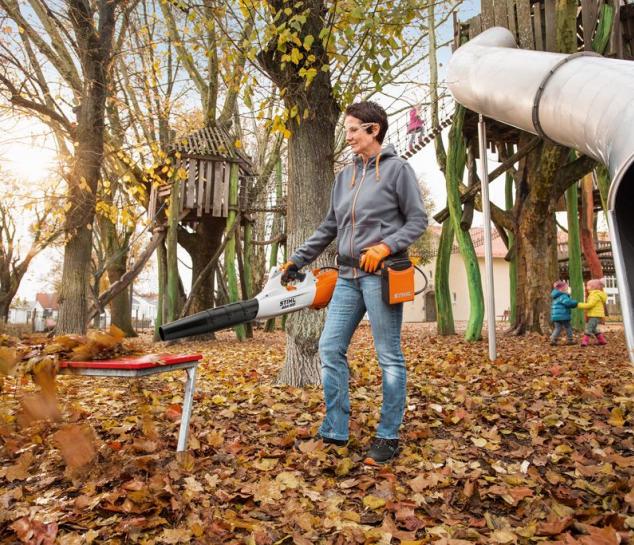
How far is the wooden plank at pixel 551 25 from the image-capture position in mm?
7953

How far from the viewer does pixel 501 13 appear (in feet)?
26.9

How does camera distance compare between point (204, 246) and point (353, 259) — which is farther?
point (204, 246)

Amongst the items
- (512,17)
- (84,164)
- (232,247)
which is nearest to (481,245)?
(232,247)

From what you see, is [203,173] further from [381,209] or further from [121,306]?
[381,209]

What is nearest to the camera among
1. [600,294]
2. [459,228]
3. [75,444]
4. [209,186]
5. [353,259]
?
[75,444]

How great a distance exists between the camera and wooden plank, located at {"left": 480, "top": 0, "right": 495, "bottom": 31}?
838 centimetres

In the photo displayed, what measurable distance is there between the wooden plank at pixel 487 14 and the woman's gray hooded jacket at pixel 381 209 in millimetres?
6779

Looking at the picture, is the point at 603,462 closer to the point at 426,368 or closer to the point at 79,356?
the point at 79,356

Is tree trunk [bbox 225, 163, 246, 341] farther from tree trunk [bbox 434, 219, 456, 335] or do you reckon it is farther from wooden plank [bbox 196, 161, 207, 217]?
tree trunk [bbox 434, 219, 456, 335]

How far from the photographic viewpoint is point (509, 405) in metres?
4.00

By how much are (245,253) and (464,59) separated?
8257mm

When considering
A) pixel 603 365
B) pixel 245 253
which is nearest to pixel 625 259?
pixel 603 365

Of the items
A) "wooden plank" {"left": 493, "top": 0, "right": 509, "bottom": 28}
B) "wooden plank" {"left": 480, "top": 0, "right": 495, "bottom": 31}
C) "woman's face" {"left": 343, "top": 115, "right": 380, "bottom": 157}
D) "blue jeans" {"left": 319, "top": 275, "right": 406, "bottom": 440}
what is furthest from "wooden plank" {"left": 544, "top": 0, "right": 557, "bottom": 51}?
"blue jeans" {"left": 319, "top": 275, "right": 406, "bottom": 440}

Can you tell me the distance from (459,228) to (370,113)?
22.8ft
